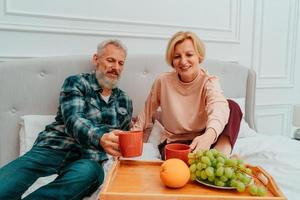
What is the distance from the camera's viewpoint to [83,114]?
142cm

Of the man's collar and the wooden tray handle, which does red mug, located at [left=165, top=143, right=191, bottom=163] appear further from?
the man's collar

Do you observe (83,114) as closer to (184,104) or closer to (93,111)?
(93,111)

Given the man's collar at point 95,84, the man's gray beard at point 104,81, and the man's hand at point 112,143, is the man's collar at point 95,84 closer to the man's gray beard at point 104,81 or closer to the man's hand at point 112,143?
the man's gray beard at point 104,81

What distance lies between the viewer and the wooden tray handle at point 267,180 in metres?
0.88

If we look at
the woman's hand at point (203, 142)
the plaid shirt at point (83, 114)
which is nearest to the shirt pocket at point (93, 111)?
the plaid shirt at point (83, 114)

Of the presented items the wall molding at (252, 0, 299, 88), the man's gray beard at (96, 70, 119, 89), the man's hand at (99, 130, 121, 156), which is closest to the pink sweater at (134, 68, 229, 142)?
the man's gray beard at (96, 70, 119, 89)

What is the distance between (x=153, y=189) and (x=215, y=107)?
56 centimetres

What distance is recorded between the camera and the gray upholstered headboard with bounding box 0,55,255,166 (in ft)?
5.43

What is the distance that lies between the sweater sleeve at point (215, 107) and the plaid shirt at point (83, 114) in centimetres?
46

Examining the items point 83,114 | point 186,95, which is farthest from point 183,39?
point 83,114

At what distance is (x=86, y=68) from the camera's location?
71.4 inches

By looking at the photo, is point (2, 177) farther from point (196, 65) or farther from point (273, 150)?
point (273, 150)

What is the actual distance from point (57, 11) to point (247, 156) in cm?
140

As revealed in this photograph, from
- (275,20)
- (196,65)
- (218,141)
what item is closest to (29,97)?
(196,65)
